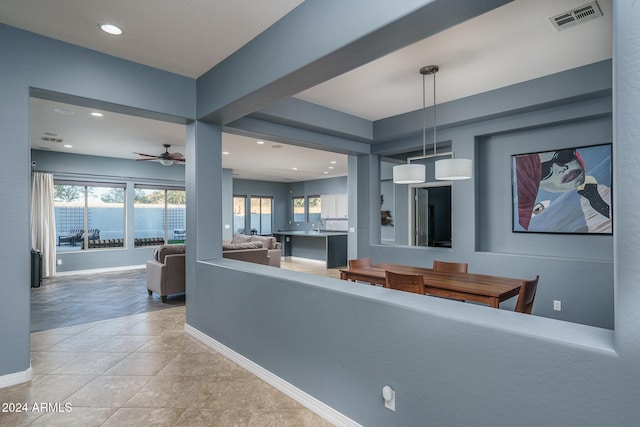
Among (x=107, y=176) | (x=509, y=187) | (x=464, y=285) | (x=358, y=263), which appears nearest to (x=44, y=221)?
(x=107, y=176)

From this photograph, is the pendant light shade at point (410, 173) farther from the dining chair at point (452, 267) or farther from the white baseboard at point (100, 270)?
the white baseboard at point (100, 270)

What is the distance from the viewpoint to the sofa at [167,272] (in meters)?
5.14

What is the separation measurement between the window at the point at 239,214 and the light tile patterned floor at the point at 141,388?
8.21 meters

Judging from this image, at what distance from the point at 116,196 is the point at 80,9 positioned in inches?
273

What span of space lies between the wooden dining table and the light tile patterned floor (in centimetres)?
148

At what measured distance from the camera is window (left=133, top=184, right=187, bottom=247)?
863 cm

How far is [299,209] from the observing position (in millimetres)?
12828

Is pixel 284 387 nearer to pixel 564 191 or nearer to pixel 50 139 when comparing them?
pixel 564 191

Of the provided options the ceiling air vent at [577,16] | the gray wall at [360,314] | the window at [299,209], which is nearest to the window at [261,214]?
the window at [299,209]

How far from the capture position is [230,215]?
10.4 m

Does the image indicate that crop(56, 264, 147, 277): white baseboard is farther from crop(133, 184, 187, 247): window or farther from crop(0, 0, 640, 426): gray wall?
crop(0, 0, 640, 426): gray wall

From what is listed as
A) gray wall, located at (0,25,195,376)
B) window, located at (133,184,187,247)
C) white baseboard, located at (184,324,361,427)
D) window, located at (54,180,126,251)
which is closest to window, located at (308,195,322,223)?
window, located at (133,184,187,247)

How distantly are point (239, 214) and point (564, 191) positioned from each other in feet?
32.6

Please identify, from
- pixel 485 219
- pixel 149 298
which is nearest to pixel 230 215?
pixel 149 298
